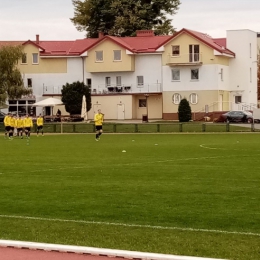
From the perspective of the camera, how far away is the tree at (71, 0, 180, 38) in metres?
100

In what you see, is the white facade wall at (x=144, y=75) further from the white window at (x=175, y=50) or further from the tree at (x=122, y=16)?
the tree at (x=122, y=16)

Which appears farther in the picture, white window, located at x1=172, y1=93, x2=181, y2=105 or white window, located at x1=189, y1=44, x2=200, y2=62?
white window, located at x1=172, y1=93, x2=181, y2=105

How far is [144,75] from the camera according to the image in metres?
92.2

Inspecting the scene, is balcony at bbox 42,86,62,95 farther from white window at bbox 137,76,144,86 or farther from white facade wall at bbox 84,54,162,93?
white window at bbox 137,76,144,86

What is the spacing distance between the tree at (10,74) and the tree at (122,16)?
16194 mm

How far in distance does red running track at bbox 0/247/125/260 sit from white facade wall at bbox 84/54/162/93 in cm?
8032

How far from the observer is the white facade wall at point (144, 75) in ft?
302

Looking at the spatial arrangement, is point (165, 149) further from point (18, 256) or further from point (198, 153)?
point (18, 256)

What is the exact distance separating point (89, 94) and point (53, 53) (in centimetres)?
1112

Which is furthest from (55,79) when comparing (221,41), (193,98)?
(221,41)

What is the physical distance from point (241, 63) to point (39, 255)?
83.5 metres

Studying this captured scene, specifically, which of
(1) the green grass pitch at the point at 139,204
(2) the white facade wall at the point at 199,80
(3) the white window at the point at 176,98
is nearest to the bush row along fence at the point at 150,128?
(2) the white facade wall at the point at 199,80

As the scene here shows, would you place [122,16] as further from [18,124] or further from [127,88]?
[18,124]

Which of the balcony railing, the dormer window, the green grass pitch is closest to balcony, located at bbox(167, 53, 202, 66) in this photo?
the balcony railing
